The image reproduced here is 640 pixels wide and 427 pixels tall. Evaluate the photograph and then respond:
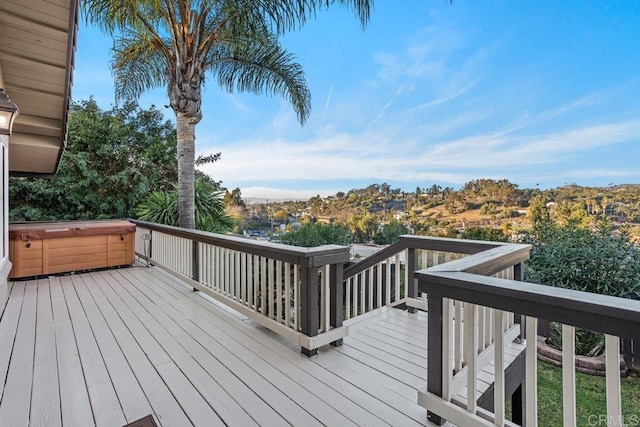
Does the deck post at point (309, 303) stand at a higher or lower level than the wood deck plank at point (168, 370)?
higher

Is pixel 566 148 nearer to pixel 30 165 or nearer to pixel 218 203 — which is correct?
pixel 218 203

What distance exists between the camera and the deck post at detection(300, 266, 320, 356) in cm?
263

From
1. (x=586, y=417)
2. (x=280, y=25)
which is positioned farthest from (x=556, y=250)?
(x=280, y=25)

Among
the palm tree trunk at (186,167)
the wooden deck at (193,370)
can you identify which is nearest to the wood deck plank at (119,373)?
the wooden deck at (193,370)

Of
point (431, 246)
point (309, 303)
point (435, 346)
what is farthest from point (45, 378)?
point (431, 246)

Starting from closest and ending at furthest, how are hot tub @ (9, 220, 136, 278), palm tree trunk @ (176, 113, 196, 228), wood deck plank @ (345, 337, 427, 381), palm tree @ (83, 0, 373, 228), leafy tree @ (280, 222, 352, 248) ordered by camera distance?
wood deck plank @ (345, 337, 427, 381), palm tree @ (83, 0, 373, 228), hot tub @ (9, 220, 136, 278), palm tree trunk @ (176, 113, 196, 228), leafy tree @ (280, 222, 352, 248)

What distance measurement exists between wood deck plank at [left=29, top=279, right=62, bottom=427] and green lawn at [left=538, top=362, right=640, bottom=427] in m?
4.01

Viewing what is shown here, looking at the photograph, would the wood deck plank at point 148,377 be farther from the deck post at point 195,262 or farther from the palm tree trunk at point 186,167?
the palm tree trunk at point 186,167

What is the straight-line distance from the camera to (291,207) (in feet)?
40.5

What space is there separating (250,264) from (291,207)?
359 inches

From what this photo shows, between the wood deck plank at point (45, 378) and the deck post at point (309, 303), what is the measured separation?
1.66m

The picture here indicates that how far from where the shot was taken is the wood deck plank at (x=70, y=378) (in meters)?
1.89

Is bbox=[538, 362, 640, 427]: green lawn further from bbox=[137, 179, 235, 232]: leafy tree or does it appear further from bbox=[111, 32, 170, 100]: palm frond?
bbox=[111, 32, 170, 100]: palm frond

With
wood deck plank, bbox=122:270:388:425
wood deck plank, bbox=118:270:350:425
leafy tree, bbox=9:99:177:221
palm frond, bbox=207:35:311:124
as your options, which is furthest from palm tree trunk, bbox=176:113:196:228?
leafy tree, bbox=9:99:177:221
